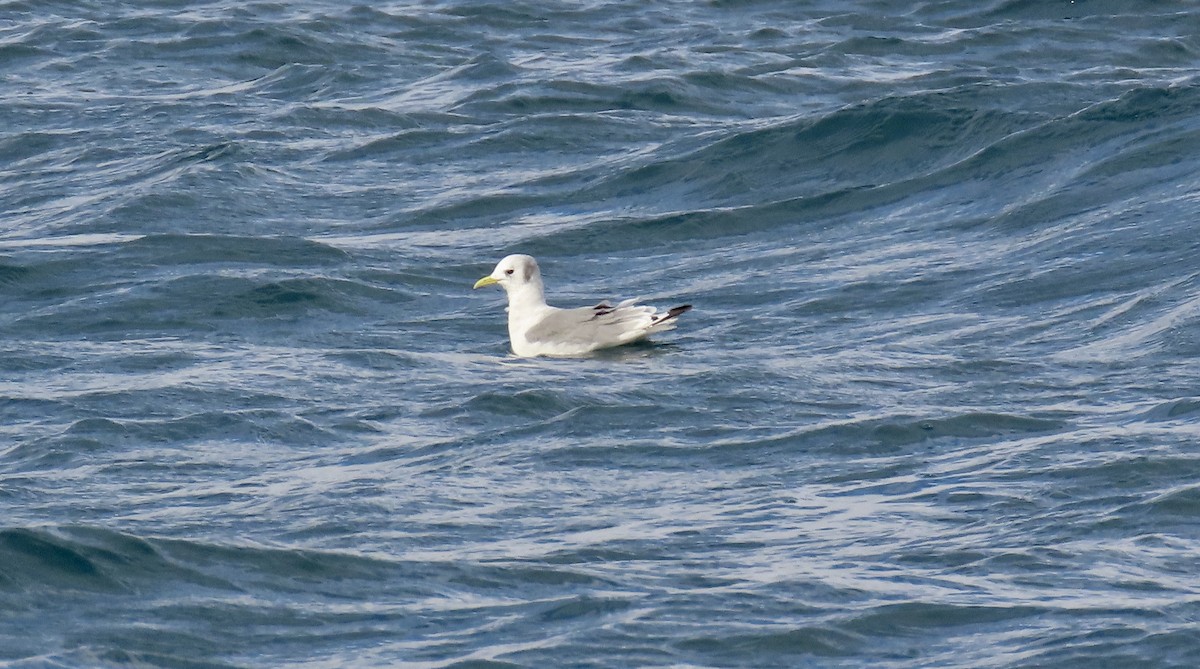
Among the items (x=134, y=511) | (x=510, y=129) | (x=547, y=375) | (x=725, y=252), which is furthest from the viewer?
(x=510, y=129)

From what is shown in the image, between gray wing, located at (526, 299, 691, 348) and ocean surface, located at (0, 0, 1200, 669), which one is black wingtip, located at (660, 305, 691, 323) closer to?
gray wing, located at (526, 299, 691, 348)

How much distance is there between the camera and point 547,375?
36.0 feet

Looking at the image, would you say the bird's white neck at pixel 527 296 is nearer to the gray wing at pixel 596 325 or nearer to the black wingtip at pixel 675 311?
the gray wing at pixel 596 325

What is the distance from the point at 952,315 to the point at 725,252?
2340mm

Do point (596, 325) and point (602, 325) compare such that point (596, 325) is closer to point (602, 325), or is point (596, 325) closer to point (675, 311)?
point (602, 325)

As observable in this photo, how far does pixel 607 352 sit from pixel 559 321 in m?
0.33

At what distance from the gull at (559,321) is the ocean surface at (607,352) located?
13cm

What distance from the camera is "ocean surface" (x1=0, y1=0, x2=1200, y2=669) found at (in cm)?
742

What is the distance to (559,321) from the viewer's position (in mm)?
11656

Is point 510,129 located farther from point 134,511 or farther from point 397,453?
→ point 134,511

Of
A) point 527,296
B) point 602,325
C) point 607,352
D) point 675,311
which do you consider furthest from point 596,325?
point 527,296

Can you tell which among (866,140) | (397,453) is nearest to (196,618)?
(397,453)

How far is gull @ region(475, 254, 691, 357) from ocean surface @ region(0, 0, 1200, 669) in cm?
13

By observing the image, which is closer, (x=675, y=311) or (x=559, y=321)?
(x=675, y=311)
